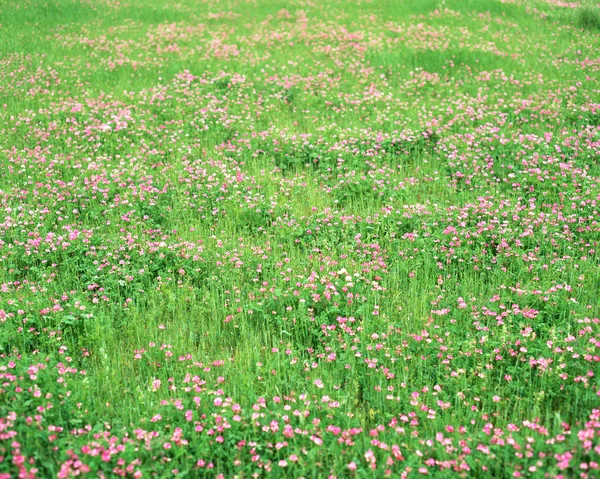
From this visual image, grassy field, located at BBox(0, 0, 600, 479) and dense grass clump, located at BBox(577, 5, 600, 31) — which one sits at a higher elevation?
dense grass clump, located at BBox(577, 5, 600, 31)

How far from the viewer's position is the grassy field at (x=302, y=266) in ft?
13.1

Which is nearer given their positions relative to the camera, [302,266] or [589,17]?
[302,266]

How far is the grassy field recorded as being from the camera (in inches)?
158

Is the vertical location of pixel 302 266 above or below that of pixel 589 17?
below

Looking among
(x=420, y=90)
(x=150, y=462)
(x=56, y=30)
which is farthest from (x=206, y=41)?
(x=150, y=462)

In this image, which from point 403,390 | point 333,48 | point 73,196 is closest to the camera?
point 403,390

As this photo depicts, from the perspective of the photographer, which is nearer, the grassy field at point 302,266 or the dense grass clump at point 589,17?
the grassy field at point 302,266

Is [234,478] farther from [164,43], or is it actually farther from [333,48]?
[164,43]

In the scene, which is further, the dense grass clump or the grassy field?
the dense grass clump

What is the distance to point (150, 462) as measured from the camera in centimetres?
387

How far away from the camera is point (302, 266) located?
6359mm

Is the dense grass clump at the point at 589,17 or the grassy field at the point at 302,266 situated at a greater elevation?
the dense grass clump at the point at 589,17

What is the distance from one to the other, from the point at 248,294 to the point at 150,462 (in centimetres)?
229

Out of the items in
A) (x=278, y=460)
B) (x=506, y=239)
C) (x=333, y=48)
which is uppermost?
(x=333, y=48)
